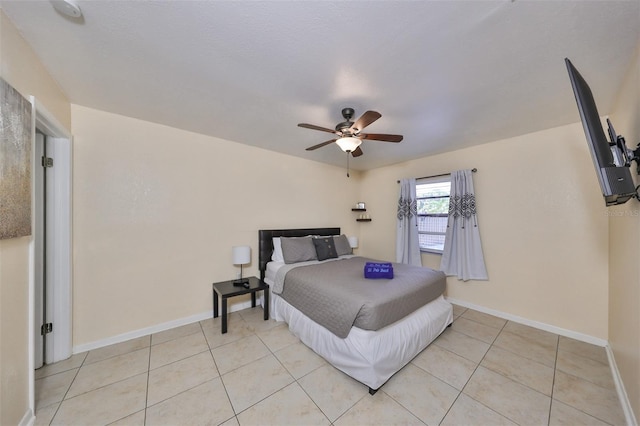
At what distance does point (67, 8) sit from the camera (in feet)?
3.85

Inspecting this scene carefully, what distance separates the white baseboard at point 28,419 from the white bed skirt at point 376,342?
1893 mm

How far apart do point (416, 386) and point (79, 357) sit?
3.11m

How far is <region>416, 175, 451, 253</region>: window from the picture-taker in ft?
11.9

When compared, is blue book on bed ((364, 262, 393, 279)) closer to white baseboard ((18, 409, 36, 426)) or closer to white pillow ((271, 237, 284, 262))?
white pillow ((271, 237, 284, 262))

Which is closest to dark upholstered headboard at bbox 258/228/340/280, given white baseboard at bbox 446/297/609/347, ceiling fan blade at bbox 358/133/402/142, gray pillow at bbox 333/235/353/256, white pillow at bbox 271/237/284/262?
white pillow at bbox 271/237/284/262

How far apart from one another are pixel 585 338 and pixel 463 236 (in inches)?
61.1

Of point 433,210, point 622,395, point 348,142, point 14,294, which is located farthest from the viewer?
point 433,210

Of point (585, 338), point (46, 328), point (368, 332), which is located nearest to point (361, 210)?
point (368, 332)

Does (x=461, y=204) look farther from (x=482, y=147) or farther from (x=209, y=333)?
(x=209, y=333)

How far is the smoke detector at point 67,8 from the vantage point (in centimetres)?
114

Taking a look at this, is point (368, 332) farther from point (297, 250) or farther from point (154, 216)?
point (154, 216)

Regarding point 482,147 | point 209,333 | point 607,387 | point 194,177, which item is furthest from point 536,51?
point 209,333

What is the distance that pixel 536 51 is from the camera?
1.46 metres

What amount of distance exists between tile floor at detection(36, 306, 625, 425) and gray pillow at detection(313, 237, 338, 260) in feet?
4.23
